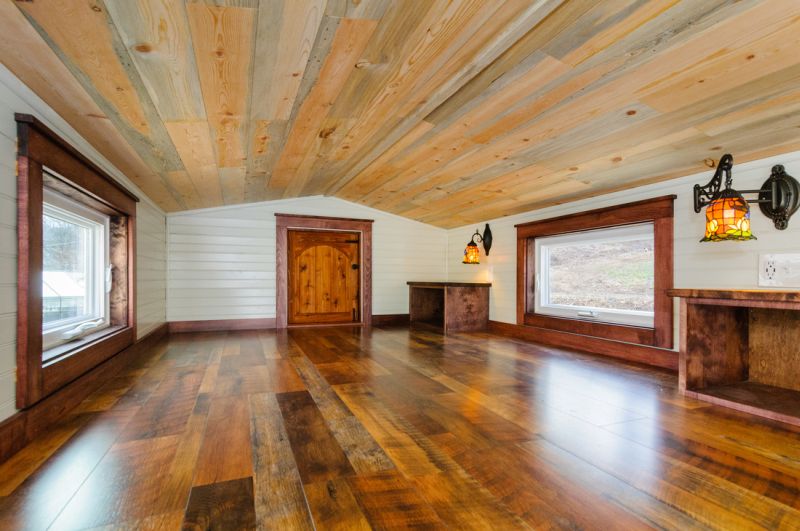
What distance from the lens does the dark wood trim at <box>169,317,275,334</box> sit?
4.86 meters

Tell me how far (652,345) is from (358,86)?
9.74 ft

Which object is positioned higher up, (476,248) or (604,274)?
(476,248)

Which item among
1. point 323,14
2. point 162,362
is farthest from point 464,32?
point 162,362

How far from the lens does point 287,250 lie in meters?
5.38

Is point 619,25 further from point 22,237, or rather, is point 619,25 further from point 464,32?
point 22,237

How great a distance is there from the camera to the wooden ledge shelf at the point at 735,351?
7.23 feet

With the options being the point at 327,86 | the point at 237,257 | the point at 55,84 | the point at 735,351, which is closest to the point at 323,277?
the point at 237,257

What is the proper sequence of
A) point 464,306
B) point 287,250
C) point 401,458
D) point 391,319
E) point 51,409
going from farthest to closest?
point 391,319, point 287,250, point 464,306, point 51,409, point 401,458

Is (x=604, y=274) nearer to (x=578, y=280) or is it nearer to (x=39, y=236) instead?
(x=578, y=280)

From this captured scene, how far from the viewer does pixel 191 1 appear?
4.14 ft

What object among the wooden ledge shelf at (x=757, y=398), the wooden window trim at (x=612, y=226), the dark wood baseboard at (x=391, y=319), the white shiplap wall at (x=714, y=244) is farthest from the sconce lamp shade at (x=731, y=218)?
the dark wood baseboard at (x=391, y=319)

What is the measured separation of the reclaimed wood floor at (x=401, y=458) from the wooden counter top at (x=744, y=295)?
60cm

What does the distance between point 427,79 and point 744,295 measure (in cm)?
201

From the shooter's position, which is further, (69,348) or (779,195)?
(779,195)
